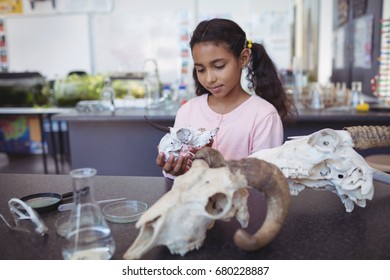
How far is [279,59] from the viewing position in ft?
19.1

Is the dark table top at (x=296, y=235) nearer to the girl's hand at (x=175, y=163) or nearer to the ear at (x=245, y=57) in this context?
the girl's hand at (x=175, y=163)

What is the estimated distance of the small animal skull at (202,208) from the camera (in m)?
0.77

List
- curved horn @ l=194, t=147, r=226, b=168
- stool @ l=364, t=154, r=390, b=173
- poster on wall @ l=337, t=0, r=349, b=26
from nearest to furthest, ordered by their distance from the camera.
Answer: curved horn @ l=194, t=147, r=226, b=168, stool @ l=364, t=154, r=390, b=173, poster on wall @ l=337, t=0, r=349, b=26

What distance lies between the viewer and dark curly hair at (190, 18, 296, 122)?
1540 mm

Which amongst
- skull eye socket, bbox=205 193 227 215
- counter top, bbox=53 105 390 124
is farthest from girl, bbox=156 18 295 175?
counter top, bbox=53 105 390 124

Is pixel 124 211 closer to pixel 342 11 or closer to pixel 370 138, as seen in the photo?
pixel 370 138

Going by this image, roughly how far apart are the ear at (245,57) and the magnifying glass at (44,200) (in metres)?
0.90

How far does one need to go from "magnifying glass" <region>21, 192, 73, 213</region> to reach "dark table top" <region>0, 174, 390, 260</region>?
0.02m

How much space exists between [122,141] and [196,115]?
5.28 ft

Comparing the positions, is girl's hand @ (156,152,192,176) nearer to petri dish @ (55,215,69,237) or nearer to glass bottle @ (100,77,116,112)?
petri dish @ (55,215,69,237)

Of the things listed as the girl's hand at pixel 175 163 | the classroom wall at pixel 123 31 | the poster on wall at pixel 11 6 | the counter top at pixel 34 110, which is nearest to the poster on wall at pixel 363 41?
the classroom wall at pixel 123 31

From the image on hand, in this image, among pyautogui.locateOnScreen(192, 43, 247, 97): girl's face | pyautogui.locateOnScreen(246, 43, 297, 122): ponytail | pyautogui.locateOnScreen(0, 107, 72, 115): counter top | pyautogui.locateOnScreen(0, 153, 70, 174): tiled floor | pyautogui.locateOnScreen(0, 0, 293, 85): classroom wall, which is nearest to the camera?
pyautogui.locateOnScreen(192, 43, 247, 97): girl's face
